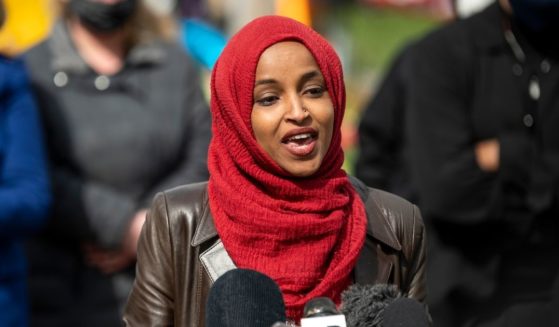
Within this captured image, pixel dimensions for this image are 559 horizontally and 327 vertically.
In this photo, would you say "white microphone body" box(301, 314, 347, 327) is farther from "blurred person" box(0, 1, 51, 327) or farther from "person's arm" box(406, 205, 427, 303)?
"blurred person" box(0, 1, 51, 327)

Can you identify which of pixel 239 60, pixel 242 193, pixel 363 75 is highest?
pixel 239 60

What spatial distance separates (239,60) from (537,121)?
1.76 m

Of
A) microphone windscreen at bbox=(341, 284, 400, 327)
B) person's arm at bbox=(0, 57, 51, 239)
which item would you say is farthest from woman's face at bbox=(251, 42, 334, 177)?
person's arm at bbox=(0, 57, 51, 239)

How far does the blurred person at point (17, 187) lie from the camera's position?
5.02m

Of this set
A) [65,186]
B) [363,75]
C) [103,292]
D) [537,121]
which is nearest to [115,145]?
[65,186]

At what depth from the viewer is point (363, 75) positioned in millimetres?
17016

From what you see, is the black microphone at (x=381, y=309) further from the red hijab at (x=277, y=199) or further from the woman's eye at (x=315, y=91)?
the woman's eye at (x=315, y=91)

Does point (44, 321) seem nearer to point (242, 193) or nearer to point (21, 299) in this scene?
point (21, 299)

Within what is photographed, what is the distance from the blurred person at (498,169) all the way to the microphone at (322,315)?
1.83 metres

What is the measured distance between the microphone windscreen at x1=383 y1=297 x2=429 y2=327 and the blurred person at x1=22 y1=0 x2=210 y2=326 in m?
2.20

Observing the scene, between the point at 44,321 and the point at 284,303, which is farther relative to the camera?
the point at 44,321

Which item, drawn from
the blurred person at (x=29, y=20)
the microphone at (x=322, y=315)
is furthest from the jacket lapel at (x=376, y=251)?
the blurred person at (x=29, y=20)

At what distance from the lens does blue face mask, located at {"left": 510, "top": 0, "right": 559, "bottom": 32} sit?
4.95 meters

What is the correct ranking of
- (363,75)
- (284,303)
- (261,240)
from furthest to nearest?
(363,75)
(261,240)
(284,303)
